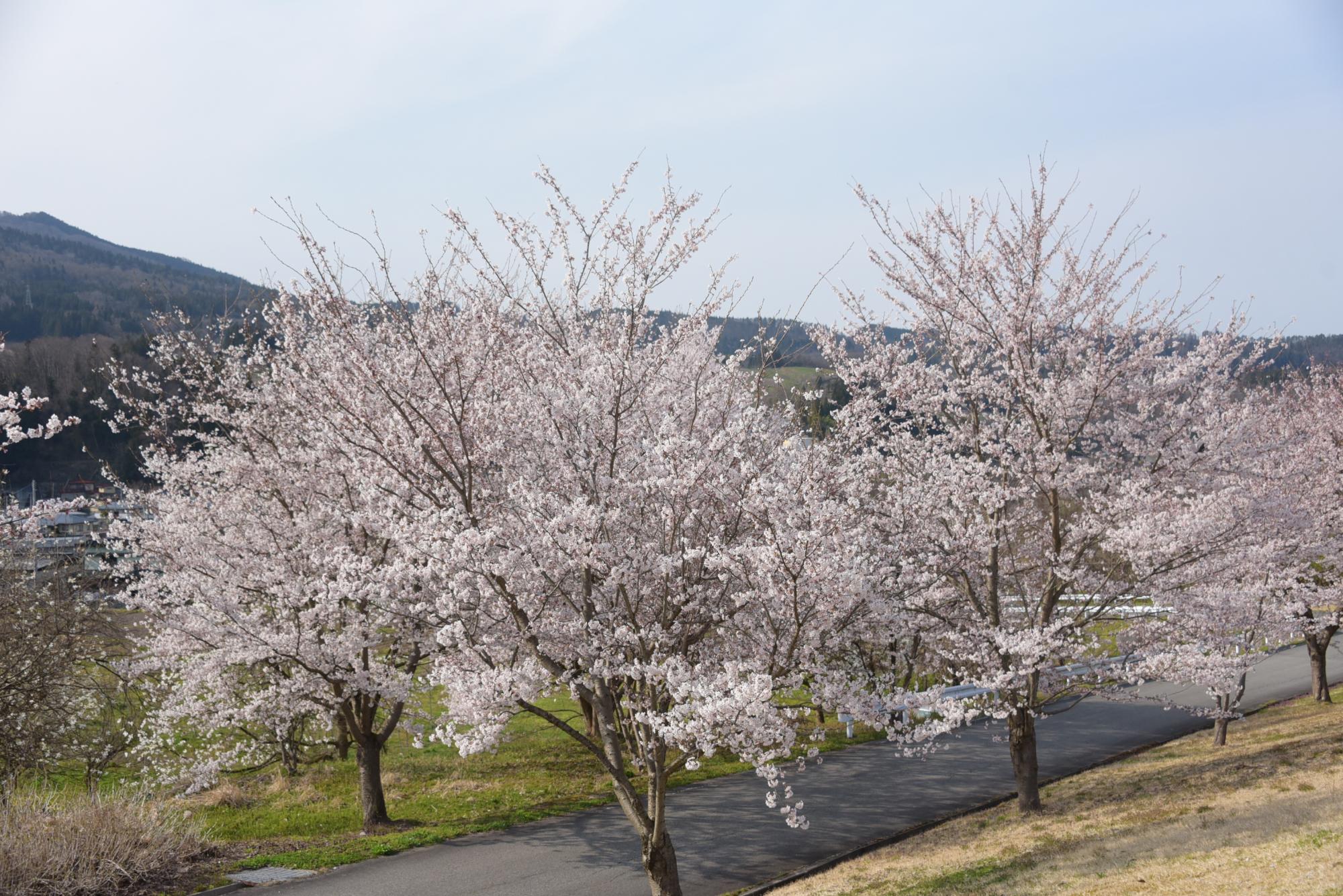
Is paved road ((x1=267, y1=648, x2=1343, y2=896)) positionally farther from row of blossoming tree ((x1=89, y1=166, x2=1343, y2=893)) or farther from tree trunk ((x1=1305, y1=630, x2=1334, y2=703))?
tree trunk ((x1=1305, y1=630, x2=1334, y2=703))

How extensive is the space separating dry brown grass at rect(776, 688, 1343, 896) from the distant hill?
267 feet

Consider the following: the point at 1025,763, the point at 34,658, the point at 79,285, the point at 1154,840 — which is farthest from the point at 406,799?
the point at 79,285

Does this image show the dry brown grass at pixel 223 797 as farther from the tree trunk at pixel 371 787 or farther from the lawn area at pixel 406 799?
the tree trunk at pixel 371 787

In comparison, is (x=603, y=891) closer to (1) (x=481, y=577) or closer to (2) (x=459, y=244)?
(1) (x=481, y=577)

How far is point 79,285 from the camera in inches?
5625

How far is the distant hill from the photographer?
114 m

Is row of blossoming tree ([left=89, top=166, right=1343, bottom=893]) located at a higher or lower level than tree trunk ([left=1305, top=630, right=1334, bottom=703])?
higher

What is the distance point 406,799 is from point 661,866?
26.3 feet

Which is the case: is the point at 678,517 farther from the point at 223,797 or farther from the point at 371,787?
the point at 223,797

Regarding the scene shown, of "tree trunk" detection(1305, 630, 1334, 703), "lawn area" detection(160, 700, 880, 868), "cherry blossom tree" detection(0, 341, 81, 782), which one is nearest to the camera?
"cherry blossom tree" detection(0, 341, 81, 782)

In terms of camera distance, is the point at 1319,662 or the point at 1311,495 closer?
the point at 1311,495

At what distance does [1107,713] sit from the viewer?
898 inches

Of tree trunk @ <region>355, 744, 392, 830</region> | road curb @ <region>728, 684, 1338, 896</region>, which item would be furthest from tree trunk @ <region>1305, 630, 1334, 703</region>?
tree trunk @ <region>355, 744, 392, 830</region>

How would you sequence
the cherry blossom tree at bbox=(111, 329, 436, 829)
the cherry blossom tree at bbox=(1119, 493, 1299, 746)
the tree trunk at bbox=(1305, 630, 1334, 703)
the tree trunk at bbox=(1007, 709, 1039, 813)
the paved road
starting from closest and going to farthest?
the paved road
the cherry blossom tree at bbox=(1119, 493, 1299, 746)
the cherry blossom tree at bbox=(111, 329, 436, 829)
the tree trunk at bbox=(1007, 709, 1039, 813)
the tree trunk at bbox=(1305, 630, 1334, 703)
